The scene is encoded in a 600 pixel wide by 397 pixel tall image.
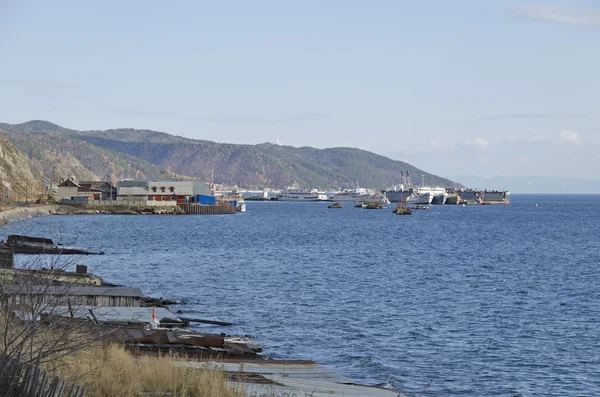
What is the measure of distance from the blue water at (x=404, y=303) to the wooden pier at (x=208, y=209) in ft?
263

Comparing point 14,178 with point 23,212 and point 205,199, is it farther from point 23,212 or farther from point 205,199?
point 23,212

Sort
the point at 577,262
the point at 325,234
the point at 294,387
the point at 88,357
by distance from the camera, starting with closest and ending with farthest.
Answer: the point at 88,357 < the point at 294,387 < the point at 577,262 < the point at 325,234

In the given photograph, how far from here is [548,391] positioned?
21.3 metres

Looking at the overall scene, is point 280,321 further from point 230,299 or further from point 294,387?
point 294,387

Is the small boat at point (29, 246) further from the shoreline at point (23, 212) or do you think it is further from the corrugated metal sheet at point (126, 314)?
the shoreline at point (23, 212)

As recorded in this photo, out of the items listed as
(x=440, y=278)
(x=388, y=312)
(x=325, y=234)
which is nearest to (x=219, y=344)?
(x=388, y=312)

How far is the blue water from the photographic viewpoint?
23.6m

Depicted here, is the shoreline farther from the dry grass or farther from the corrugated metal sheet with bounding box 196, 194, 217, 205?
the dry grass

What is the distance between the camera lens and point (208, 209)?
6737 inches

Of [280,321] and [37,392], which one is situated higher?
[37,392]

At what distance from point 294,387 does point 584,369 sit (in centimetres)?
1134

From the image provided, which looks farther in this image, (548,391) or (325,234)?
(325,234)

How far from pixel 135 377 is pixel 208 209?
6225 inches

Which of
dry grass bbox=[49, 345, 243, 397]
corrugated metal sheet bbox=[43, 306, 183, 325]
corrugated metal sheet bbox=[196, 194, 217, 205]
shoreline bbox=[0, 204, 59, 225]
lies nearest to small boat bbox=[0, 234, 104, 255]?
corrugated metal sheet bbox=[43, 306, 183, 325]
